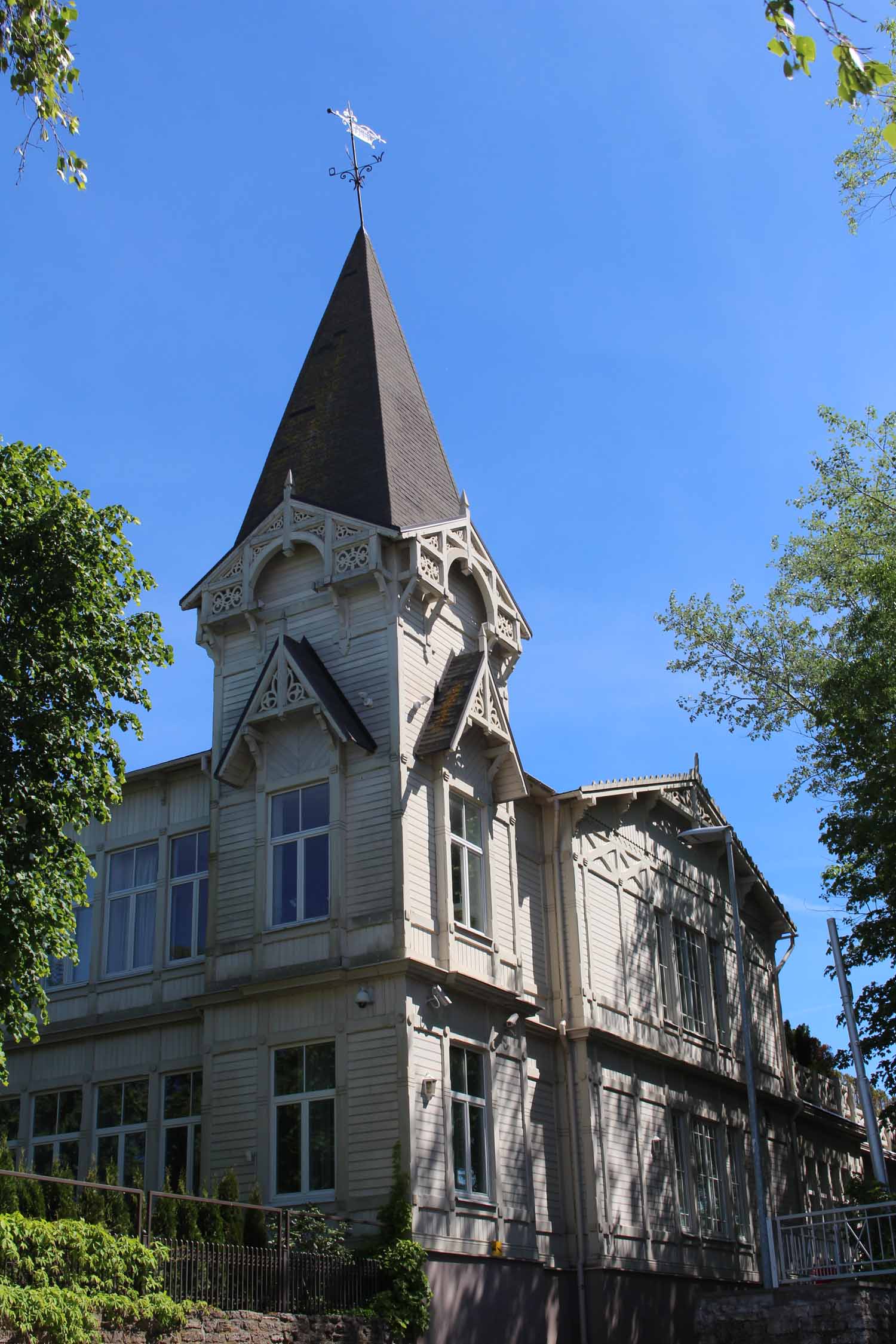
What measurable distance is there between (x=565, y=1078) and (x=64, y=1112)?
29.6ft

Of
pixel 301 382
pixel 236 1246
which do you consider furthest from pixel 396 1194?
pixel 301 382

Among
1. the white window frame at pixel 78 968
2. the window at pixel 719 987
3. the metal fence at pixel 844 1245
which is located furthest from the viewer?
the window at pixel 719 987

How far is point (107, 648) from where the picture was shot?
19.0 meters

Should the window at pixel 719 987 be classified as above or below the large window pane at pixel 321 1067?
above

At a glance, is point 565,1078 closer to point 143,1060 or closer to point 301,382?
point 143,1060

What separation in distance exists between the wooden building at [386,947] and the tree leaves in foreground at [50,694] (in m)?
4.36

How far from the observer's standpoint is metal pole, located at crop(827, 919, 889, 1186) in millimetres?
25062

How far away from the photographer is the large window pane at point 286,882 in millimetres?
22797

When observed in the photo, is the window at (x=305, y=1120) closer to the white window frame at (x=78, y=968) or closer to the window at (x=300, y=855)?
the window at (x=300, y=855)

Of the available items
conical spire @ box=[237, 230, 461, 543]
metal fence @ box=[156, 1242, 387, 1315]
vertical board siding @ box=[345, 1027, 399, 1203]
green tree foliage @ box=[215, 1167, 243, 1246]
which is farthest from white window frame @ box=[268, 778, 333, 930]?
metal fence @ box=[156, 1242, 387, 1315]

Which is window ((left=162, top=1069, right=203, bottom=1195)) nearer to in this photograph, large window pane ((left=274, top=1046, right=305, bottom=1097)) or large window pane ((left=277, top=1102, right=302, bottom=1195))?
large window pane ((left=274, top=1046, right=305, bottom=1097))

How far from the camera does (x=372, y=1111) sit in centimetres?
2052

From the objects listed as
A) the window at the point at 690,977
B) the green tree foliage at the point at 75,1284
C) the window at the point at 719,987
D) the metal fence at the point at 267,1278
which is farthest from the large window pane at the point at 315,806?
the window at the point at 719,987

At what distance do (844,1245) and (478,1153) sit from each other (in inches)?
222
